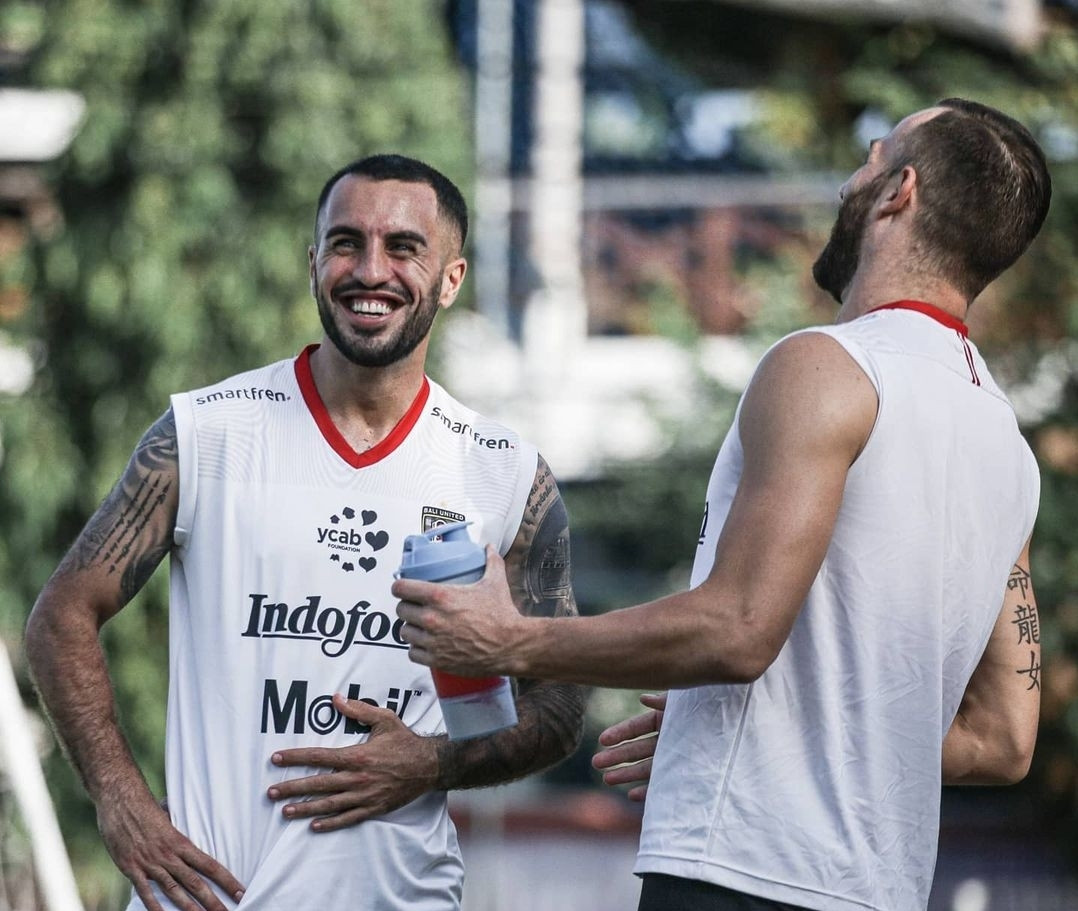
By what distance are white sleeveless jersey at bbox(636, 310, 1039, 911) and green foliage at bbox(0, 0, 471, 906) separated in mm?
6854

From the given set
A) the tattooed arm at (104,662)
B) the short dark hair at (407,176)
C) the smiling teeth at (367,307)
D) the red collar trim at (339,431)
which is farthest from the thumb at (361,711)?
the short dark hair at (407,176)

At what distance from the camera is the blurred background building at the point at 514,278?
932cm

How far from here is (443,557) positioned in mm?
2643

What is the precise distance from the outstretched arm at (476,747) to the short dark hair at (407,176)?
610 mm

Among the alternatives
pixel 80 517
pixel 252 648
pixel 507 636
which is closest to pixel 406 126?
pixel 80 517

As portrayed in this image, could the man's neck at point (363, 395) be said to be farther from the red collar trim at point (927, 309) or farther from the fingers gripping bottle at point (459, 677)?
the red collar trim at point (927, 309)

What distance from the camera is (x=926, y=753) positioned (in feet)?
9.16

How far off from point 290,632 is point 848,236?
4.39 feet

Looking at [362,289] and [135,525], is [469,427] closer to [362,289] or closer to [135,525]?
[362,289]

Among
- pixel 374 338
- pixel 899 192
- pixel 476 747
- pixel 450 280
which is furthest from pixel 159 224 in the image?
pixel 899 192

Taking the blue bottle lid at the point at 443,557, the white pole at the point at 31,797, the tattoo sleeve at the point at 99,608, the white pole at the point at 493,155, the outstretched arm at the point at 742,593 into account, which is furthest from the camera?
the white pole at the point at 493,155

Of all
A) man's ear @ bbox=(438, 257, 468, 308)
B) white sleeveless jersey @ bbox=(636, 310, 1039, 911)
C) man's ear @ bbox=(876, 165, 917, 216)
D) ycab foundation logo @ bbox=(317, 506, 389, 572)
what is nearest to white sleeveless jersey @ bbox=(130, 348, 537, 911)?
ycab foundation logo @ bbox=(317, 506, 389, 572)

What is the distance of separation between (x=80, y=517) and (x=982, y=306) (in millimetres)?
5539

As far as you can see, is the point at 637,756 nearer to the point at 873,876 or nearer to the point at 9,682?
the point at 873,876
